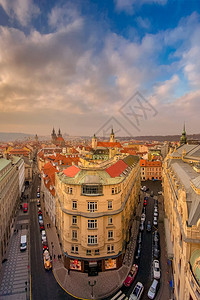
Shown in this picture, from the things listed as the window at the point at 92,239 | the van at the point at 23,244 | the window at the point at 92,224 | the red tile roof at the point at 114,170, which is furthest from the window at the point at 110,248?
the van at the point at 23,244

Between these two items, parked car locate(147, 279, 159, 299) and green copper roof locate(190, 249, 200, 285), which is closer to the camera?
green copper roof locate(190, 249, 200, 285)

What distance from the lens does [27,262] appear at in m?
38.4

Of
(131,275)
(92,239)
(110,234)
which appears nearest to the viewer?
(92,239)

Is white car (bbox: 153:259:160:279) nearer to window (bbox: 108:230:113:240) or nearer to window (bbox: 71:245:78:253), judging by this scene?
window (bbox: 108:230:113:240)

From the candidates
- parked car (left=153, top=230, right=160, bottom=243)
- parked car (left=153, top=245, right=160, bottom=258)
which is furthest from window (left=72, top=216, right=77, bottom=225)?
parked car (left=153, top=230, right=160, bottom=243)

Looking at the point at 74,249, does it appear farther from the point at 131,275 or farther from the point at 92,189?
the point at 92,189

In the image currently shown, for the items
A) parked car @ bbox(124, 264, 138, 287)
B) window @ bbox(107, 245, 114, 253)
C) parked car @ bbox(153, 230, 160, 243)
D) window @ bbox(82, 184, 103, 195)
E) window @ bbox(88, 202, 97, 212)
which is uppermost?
window @ bbox(82, 184, 103, 195)

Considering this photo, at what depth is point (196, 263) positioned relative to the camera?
65.3ft

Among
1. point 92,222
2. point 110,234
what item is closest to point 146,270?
point 110,234

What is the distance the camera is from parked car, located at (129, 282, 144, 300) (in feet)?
94.0

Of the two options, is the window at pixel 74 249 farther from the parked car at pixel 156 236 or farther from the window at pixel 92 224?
the parked car at pixel 156 236

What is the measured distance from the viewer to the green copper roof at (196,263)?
1936 cm

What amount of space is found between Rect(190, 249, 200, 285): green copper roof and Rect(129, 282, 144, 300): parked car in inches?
552

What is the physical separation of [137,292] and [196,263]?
1544 cm
